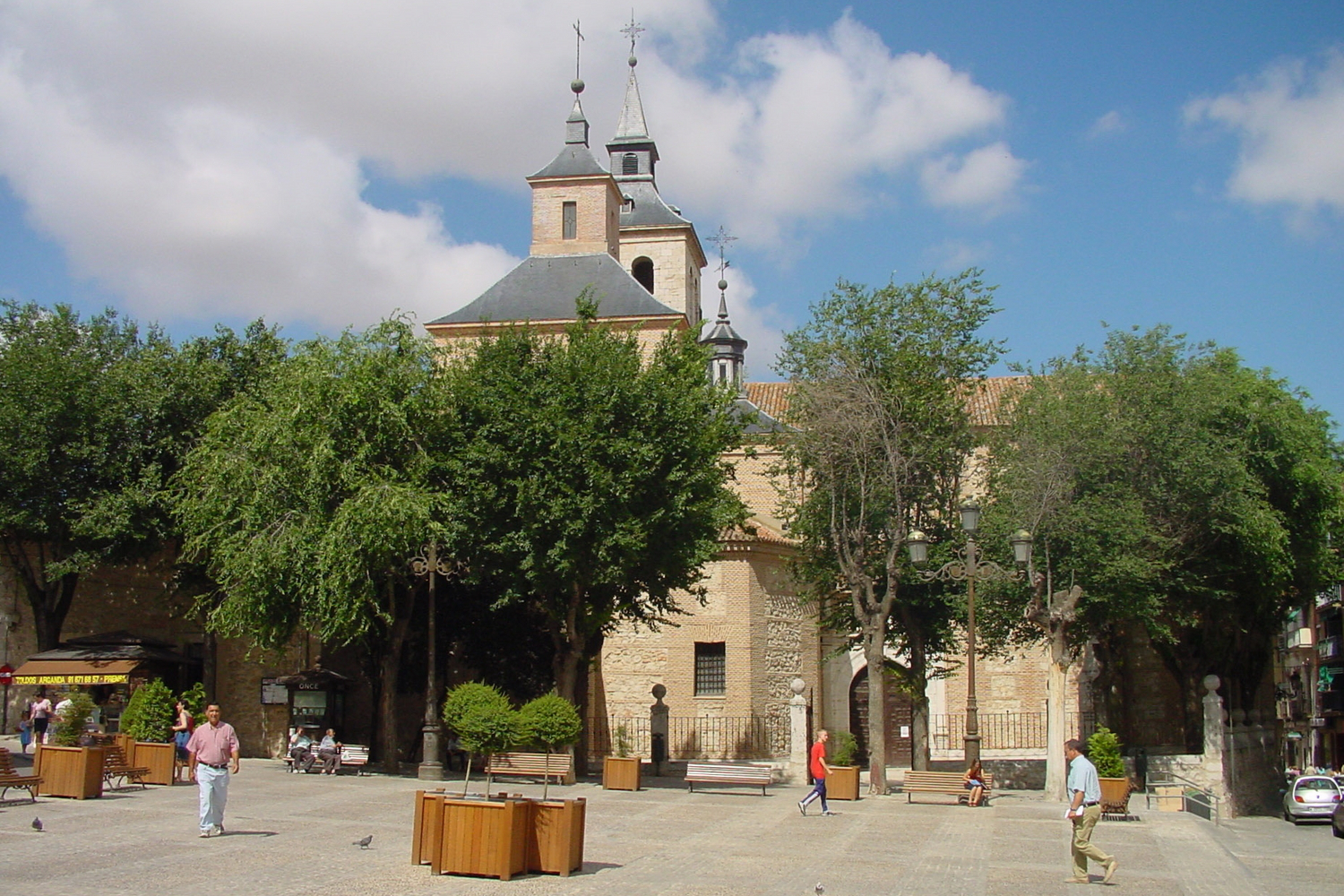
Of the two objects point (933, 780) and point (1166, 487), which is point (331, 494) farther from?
point (1166, 487)

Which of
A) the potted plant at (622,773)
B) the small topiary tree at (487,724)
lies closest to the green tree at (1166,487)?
the potted plant at (622,773)

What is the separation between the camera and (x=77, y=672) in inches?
992

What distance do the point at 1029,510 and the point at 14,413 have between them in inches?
897

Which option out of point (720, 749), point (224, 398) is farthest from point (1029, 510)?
point (224, 398)

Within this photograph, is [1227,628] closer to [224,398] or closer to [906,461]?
[906,461]

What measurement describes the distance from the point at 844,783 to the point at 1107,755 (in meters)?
4.49

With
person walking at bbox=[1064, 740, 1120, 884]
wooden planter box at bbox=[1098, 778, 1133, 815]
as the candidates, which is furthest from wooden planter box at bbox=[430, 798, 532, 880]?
wooden planter box at bbox=[1098, 778, 1133, 815]

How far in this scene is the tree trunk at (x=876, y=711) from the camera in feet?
73.0

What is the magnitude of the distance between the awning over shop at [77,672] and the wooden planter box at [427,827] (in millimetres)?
16352

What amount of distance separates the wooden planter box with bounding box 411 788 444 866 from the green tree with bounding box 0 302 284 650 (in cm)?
1762

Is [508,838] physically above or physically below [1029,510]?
below

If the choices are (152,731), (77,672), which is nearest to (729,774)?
(152,731)

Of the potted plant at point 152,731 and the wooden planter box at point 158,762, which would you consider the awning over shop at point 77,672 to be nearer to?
the potted plant at point 152,731

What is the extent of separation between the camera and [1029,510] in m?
25.2
